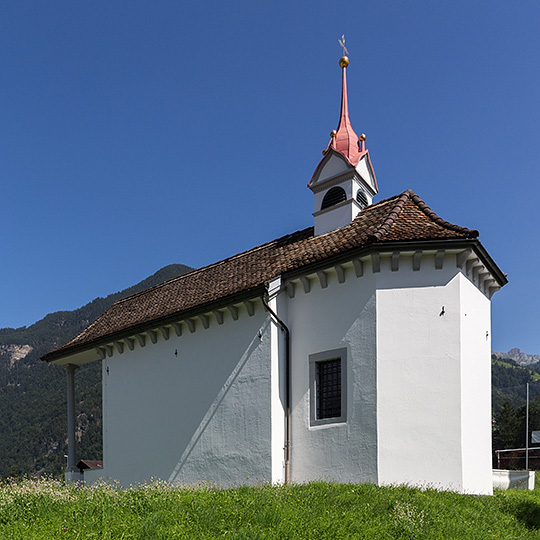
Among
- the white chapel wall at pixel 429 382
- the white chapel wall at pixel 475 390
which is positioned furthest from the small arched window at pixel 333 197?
the white chapel wall at pixel 475 390

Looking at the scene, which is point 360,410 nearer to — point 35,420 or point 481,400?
point 481,400

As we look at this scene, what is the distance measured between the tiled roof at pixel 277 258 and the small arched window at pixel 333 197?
0.88 metres

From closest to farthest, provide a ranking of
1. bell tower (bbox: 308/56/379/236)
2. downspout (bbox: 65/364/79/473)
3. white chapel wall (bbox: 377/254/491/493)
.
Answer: white chapel wall (bbox: 377/254/491/493)
bell tower (bbox: 308/56/379/236)
downspout (bbox: 65/364/79/473)

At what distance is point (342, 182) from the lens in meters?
18.1

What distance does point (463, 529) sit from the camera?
31.8ft

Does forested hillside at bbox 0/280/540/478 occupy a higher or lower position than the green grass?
lower

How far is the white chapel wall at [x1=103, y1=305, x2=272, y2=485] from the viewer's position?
614 inches

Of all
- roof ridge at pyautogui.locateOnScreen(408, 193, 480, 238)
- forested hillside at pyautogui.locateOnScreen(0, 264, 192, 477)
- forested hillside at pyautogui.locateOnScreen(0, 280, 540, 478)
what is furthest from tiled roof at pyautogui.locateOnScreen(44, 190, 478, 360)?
forested hillside at pyautogui.locateOnScreen(0, 264, 192, 477)

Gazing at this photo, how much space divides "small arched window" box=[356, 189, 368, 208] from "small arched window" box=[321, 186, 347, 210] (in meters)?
0.50

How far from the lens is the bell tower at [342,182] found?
58.2 feet

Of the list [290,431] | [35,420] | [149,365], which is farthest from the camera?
[35,420]

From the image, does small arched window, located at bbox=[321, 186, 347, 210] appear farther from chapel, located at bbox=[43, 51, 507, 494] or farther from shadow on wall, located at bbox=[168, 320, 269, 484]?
shadow on wall, located at bbox=[168, 320, 269, 484]

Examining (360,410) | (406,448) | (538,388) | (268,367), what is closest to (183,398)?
(268,367)

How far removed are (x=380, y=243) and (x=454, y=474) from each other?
18.7ft
